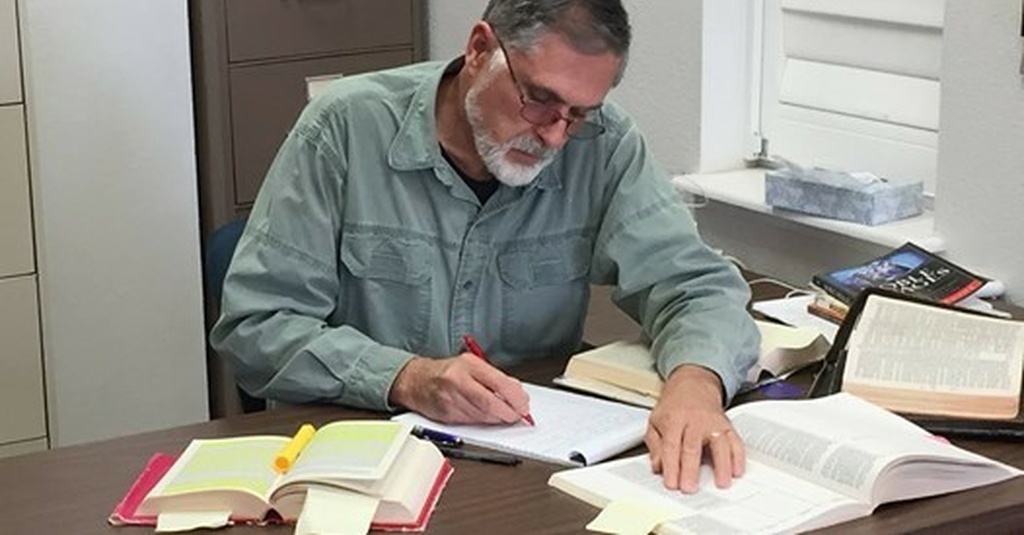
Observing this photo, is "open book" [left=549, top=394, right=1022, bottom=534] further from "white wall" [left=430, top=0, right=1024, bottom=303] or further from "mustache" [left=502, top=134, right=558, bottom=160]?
"white wall" [left=430, top=0, right=1024, bottom=303]

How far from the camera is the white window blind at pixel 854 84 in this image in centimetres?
287

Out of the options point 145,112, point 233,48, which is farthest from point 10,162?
point 233,48

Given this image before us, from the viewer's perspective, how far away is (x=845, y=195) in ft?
9.21

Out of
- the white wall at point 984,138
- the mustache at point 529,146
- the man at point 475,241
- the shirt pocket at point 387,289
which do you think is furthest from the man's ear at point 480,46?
the white wall at point 984,138

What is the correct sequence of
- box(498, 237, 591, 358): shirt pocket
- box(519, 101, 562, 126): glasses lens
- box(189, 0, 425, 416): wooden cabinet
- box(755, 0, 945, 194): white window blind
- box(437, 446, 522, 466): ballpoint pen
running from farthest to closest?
box(189, 0, 425, 416): wooden cabinet < box(755, 0, 945, 194): white window blind < box(498, 237, 591, 358): shirt pocket < box(519, 101, 562, 126): glasses lens < box(437, 446, 522, 466): ballpoint pen

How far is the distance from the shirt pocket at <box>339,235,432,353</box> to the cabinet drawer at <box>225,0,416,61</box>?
4.85 feet

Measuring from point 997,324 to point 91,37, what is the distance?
78.5 inches

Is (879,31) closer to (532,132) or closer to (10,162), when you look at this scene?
(532,132)

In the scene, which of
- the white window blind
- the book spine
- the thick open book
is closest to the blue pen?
the thick open book

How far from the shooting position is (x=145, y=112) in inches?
138

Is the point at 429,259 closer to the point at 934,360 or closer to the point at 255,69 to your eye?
the point at 934,360

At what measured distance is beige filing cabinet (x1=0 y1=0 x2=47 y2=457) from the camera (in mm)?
3373

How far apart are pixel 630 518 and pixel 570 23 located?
25.8 inches

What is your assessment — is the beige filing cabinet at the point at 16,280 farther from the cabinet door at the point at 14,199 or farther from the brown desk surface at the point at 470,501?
the brown desk surface at the point at 470,501
